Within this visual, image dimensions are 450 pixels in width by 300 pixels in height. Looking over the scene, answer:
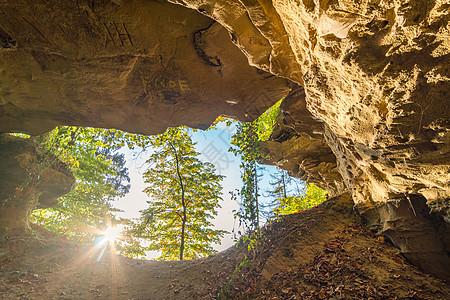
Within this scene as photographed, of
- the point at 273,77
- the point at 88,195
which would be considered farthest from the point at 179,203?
the point at 273,77

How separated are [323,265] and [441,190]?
2717 mm

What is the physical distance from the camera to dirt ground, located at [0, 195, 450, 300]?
348 centimetres

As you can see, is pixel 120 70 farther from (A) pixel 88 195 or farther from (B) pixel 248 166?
(A) pixel 88 195

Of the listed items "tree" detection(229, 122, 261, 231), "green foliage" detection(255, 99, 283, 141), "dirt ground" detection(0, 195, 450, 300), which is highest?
"green foliage" detection(255, 99, 283, 141)

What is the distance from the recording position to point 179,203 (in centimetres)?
1170

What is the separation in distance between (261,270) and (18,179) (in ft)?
31.2

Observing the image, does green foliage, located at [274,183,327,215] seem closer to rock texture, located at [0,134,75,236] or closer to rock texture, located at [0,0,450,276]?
rock texture, located at [0,0,450,276]

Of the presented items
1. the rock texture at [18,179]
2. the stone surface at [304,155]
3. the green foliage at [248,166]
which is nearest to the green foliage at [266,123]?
the stone surface at [304,155]

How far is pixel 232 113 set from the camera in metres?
6.26

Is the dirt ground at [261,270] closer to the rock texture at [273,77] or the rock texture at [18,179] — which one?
the rock texture at [273,77]

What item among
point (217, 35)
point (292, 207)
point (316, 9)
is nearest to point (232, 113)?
point (217, 35)

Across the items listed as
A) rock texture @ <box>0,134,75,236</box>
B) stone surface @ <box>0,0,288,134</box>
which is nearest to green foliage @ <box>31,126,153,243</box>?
rock texture @ <box>0,134,75,236</box>

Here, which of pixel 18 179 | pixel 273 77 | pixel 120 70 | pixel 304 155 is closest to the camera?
pixel 120 70

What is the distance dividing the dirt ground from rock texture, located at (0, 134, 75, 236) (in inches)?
34.4
